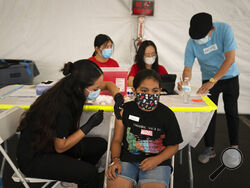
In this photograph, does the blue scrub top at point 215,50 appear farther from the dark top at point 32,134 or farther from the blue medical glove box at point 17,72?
the blue medical glove box at point 17,72

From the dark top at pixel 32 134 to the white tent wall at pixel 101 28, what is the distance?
7.90ft

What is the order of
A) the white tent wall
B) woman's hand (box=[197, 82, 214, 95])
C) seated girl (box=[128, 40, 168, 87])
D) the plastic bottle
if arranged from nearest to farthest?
the plastic bottle < woman's hand (box=[197, 82, 214, 95]) < seated girl (box=[128, 40, 168, 87]) < the white tent wall

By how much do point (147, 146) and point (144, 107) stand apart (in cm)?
26

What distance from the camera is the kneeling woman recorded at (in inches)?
49.0

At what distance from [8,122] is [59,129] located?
0.37 meters

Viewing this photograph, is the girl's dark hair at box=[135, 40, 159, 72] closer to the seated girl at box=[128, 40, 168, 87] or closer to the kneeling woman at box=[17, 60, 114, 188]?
the seated girl at box=[128, 40, 168, 87]

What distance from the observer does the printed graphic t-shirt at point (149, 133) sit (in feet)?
4.43

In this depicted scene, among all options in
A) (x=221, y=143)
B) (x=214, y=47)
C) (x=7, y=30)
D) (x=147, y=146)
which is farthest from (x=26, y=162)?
(x=7, y=30)

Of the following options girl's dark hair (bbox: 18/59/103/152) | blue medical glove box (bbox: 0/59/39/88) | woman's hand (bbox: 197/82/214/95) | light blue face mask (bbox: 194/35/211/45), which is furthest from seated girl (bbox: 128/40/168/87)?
blue medical glove box (bbox: 0/59/39/88)

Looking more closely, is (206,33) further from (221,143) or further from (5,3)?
(5,3)

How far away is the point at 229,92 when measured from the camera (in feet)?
7.23

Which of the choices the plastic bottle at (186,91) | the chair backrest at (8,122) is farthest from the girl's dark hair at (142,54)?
the chair backrest at (8,122)

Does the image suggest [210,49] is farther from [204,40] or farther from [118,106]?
[118,106]

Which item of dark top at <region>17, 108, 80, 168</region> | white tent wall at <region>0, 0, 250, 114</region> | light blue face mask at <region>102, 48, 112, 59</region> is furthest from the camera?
white tent wall at <region>0, 0, 250, 114</region>
